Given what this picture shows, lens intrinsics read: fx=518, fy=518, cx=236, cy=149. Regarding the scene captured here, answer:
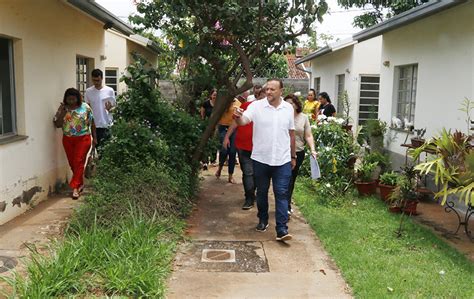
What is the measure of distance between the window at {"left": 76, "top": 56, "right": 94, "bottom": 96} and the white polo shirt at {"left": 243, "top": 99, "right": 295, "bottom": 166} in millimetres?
5112

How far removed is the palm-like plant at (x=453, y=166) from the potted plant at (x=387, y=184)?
1.88 metres

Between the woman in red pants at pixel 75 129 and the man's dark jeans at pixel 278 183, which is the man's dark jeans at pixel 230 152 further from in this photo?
the man's dark jeans at pixel 278 183

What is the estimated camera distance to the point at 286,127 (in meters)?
5.82

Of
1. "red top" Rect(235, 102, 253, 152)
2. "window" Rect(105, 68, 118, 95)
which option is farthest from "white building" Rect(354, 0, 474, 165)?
"window" Rect(105, 68, 118, 95)

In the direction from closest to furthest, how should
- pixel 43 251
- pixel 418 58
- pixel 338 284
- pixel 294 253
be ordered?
1. pixel 338 284
2. pixel 43 251
3. pixel 294 253
4. pixel 418 58

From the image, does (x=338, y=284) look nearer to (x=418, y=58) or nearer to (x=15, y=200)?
(x=15, y=200)

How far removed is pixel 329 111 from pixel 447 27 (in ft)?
14.3

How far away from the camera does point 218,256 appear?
5289 millimetres

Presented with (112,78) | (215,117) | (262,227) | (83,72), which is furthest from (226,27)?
(112,78)

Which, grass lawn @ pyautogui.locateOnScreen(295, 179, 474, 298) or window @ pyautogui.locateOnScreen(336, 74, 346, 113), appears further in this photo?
window @ pyautogui.locateOnScreen(336, 74, 346, 113)

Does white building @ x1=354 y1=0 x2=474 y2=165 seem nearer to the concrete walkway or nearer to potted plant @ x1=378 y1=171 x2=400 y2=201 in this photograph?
→ potted plant @ x1=378 y1=171 x2=400 y2=201

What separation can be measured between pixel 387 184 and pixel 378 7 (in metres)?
12.2

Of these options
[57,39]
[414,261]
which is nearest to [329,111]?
[57,39]

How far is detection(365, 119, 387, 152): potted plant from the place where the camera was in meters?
10.3
